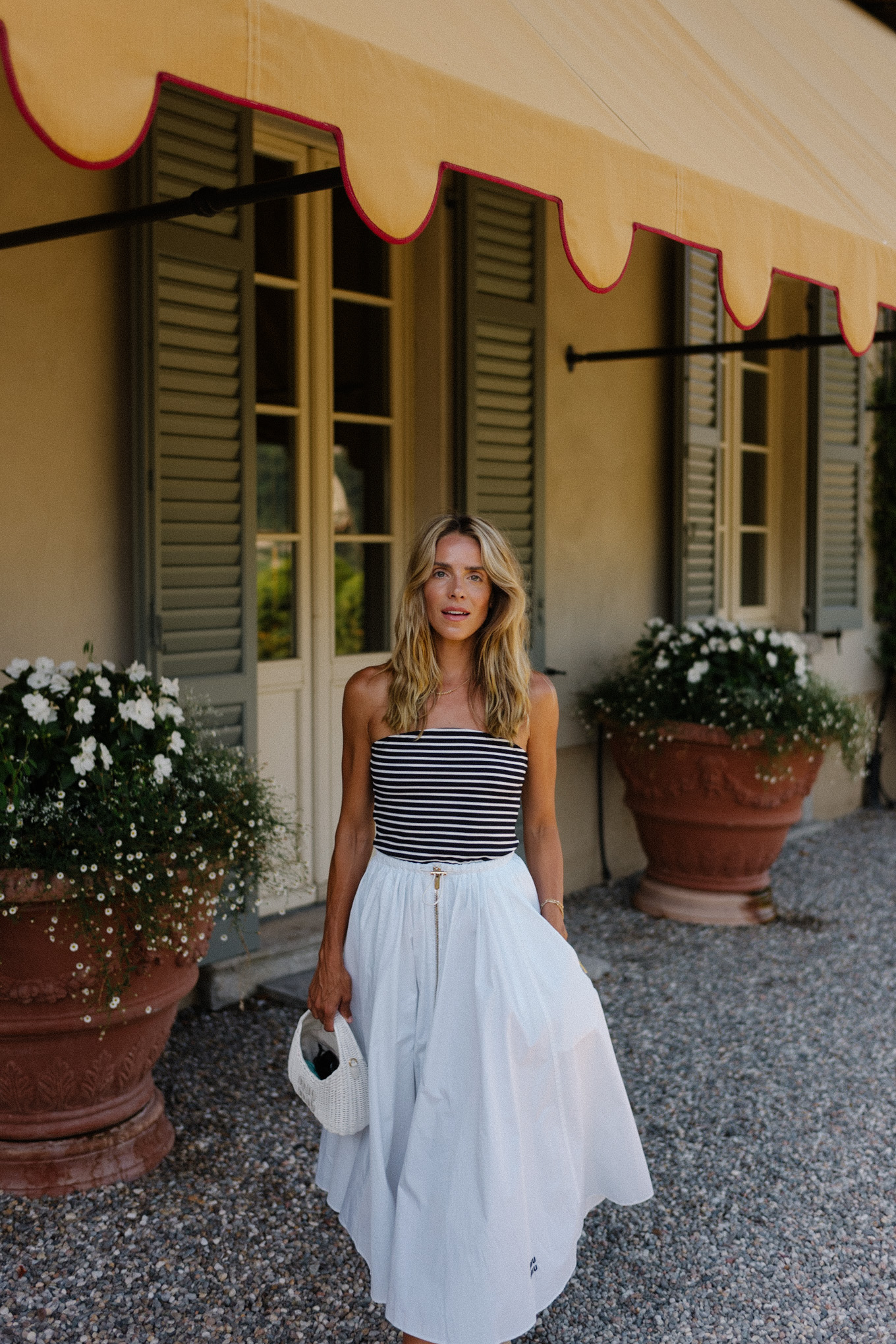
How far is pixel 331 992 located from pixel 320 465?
277 centimetres

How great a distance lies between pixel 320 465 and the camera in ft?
15.9

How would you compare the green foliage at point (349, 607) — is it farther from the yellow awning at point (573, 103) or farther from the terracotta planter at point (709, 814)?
the yellow awning at point (573, 103)

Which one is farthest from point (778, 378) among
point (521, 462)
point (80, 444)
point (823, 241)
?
point (80, 444)

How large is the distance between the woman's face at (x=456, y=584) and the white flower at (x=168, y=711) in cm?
99

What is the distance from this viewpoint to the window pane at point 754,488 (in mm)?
7348

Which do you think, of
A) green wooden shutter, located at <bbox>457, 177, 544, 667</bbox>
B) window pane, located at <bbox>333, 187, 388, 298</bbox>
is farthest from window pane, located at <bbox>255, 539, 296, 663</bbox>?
window pane, located at <bbox>333, 187, 388, 298</bbox>

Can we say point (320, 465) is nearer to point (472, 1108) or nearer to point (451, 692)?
point (451, 692)

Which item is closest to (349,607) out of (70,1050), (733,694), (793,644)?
(733,694)

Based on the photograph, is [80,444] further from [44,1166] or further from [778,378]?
[778,378]

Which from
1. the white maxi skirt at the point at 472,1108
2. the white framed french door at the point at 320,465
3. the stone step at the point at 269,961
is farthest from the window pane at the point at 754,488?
the white maxi skirt at the point at 472,1108

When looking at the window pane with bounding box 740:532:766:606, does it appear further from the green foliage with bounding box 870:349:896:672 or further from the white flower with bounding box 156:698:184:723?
the white flower with bounding box 156:698:184:723

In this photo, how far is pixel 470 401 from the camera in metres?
5.01

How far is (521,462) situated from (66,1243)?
11.2 feet

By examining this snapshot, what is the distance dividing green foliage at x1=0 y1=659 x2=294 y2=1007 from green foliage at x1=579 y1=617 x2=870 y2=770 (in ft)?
8.35
